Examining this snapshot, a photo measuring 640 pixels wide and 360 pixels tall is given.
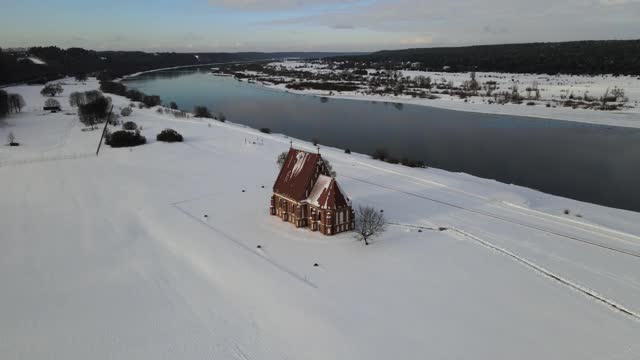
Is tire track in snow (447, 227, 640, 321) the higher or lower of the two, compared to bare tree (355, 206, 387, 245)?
lower

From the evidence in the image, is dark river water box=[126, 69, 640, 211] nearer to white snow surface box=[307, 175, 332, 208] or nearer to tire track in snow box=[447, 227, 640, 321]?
tire track in snow box=[447, 227, 640, 321]

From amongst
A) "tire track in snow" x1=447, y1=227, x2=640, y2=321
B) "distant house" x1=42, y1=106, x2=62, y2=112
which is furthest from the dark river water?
"distant house" x1=42, y1=106, x2=62, y2=112

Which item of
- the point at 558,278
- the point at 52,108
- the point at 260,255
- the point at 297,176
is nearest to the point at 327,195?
the point at 297,176

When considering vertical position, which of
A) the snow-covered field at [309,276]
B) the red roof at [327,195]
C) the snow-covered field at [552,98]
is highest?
the snow-covered field at [552,98]

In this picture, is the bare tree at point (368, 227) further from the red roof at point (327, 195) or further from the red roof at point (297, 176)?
the red roof at point (297, 176)

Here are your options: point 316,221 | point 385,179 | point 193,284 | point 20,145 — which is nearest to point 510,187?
point 385,179

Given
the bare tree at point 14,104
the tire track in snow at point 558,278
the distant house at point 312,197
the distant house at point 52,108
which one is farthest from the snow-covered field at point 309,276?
the distant house at point 52,108

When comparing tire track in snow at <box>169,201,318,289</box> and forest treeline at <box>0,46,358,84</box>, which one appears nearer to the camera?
tire track in snow at <box>169,201,318,289</box>
